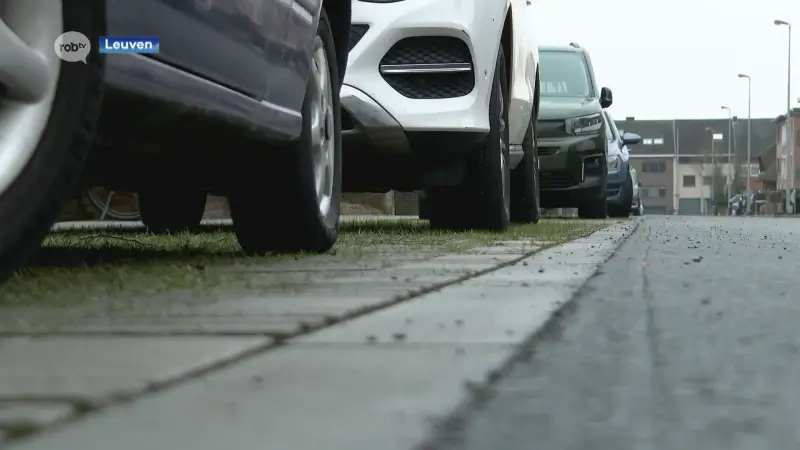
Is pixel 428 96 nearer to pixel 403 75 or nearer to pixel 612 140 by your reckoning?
pixel 403 75

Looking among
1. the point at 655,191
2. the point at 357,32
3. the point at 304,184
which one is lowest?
the point at 655,191

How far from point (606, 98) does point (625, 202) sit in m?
4.48

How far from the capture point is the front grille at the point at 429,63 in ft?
23.2

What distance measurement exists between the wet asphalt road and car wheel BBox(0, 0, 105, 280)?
1.27 meters

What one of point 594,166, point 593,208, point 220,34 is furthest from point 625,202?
point 220,34

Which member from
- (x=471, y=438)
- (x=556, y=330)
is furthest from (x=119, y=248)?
(x=471, y=438)

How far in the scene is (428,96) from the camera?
709 cm

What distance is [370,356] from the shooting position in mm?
2230

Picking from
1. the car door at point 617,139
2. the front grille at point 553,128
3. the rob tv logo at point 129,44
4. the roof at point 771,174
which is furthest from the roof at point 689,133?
the rob tv logo at point 129,44

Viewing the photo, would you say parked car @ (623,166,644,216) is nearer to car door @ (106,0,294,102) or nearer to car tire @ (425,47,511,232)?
car tire @ (425,47,511,232)

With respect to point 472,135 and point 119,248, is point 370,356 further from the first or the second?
point 472,135

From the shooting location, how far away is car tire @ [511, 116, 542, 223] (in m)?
9.75

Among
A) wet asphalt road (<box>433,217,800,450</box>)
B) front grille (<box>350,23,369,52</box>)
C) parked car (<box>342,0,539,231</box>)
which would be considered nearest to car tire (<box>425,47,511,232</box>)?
parked car (<box>342,0,539,231</box>)

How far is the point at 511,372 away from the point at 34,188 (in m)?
1.55
